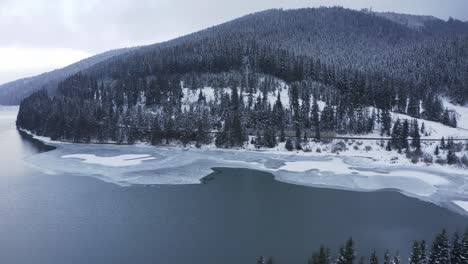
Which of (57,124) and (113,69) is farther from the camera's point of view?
(113,69)

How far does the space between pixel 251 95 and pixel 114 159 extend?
177 ft

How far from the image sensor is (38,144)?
343ft

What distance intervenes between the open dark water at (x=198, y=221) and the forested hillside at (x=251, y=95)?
39336mm

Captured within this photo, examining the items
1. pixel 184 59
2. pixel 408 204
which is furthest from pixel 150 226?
pixel 184 59

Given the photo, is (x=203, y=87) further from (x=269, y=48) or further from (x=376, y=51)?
(x=376, y=51)

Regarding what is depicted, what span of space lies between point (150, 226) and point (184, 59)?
119 m

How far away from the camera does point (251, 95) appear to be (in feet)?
384

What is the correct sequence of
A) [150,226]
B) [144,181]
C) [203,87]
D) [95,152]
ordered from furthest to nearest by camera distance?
[203,87]
[95,152]
[144,181]
[150,226]

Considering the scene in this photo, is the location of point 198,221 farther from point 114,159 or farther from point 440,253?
point 114,159

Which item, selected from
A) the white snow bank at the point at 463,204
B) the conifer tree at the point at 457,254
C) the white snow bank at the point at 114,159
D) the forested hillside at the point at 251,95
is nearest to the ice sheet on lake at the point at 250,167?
the white snow bank at the point at 114,159

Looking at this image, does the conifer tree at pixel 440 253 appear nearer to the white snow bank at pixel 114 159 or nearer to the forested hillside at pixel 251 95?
the forested hillside at pixel 251 95

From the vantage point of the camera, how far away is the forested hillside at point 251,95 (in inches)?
3829

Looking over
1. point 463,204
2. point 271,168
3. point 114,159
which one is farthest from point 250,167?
point 463,204

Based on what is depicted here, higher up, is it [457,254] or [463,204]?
[463,204]
